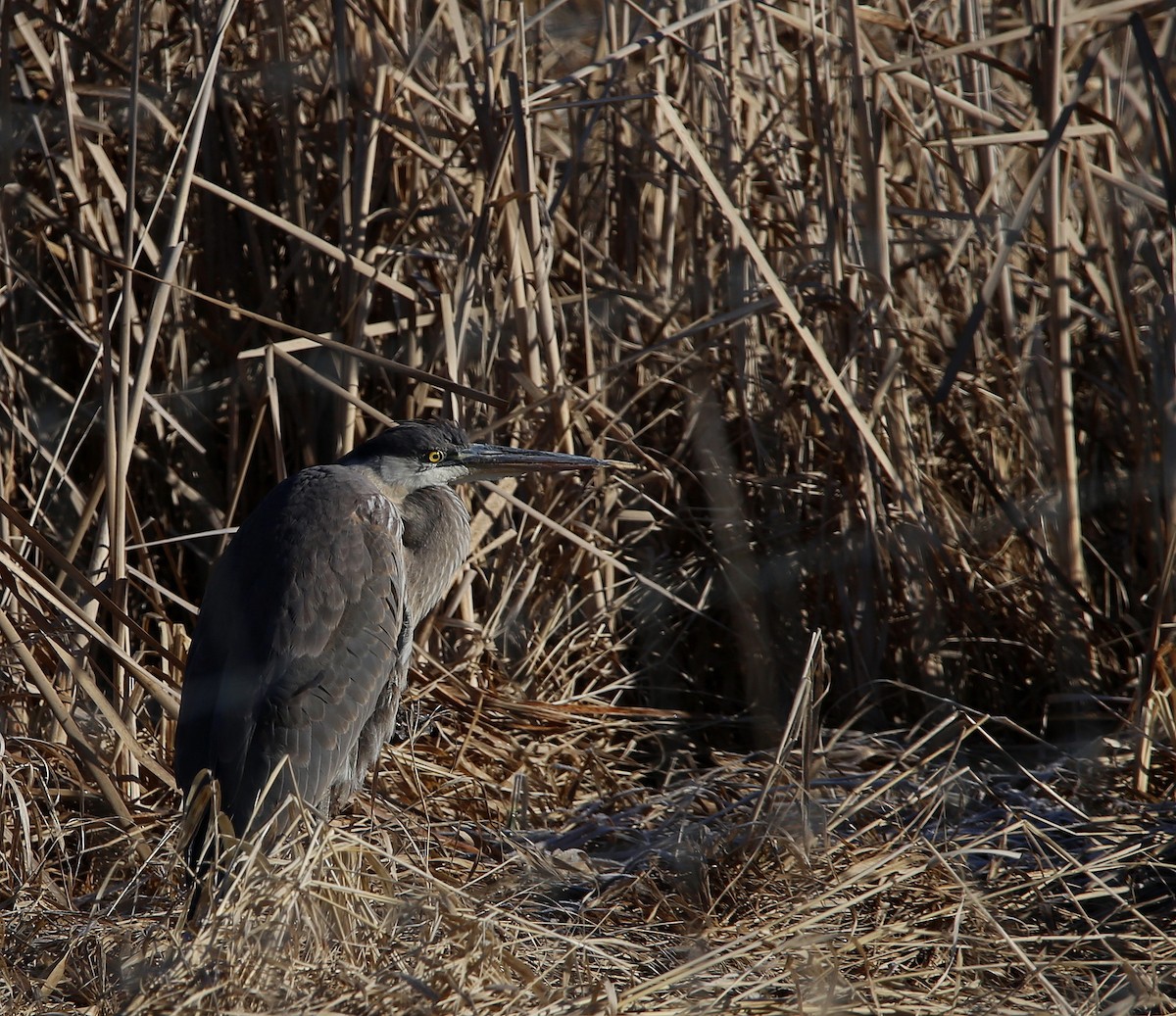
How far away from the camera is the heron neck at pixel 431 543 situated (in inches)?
117

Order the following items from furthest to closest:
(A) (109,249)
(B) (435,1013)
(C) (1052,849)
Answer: (A) (109,249) → (C) (1052,849) → (B) (435,1013)

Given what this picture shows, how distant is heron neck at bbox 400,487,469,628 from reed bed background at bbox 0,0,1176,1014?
258 mm

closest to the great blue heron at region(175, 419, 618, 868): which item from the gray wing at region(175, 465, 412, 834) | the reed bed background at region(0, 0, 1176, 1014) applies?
the gray wing at region(175, 465, 412, 834)

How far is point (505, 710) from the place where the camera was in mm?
3148

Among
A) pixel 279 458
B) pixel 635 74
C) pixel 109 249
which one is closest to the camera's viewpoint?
pixel 279 458

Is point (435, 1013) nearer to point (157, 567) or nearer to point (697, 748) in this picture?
point (697, 748)

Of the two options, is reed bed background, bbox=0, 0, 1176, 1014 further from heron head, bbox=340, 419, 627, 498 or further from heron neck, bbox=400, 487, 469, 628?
heron neck, bbox=400, 487, 469, 628

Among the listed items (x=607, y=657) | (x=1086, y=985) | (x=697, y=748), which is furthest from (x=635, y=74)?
(x=1086, y=985)

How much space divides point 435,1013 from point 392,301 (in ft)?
7.00

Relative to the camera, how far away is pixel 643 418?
143 inches

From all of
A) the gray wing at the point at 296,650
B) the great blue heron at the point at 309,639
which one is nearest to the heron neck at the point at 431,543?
the great blue heron at the point at 309,639

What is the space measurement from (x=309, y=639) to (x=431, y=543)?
473 millimetres

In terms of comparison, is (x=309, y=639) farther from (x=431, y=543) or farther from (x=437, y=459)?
(x=437, y=459)

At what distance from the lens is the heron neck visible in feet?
9.72
